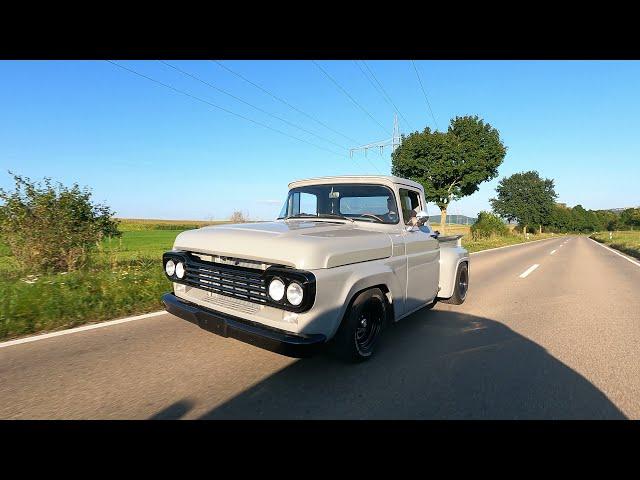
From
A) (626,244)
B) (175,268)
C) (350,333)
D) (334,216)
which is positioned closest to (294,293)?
(350,333)

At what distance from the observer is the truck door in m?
3.82

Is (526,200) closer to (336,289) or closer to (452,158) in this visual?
(452,158)

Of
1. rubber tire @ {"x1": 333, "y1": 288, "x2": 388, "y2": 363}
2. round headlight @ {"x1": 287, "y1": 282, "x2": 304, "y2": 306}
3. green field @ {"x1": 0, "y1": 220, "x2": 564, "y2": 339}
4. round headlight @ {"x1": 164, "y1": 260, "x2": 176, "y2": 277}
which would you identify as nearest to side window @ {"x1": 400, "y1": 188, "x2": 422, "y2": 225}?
rubber tire @ {"x1": 333, "y1": 288, "x2": 388, "y2": 363}

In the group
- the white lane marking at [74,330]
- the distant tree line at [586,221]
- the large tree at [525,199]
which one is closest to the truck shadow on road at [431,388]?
the white lane marking at [74,330]

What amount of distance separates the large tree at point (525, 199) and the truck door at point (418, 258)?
73.1 metres

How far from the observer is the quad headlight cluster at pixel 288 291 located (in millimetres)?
2488

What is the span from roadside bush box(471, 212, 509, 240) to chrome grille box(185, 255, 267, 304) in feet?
106

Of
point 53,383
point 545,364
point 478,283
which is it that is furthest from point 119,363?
point 478,283

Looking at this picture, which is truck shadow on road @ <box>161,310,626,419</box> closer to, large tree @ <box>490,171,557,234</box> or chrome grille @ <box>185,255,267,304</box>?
chrome grille @ <box>185,255,267,304</box>

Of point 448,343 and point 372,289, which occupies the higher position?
point 372,289

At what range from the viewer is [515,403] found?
2.56m

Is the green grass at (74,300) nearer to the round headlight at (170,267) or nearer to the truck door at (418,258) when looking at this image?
the round headlight at (170,267)
